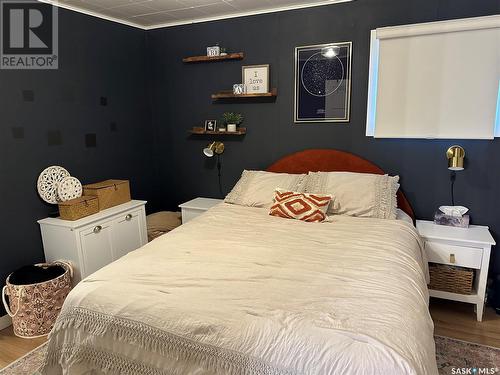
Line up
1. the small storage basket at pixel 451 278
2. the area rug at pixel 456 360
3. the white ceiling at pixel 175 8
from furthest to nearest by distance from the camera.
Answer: the white ceiling at pixel 175 8, the small storage basket at pixel 451 278, the area rug at pixel 456 360

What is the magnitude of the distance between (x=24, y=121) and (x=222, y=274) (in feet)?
6.56

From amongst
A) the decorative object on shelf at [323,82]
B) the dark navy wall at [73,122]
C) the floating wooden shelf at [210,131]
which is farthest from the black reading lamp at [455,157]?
the dark navy wall at [73,122]

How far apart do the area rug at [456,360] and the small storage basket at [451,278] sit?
0.41 m

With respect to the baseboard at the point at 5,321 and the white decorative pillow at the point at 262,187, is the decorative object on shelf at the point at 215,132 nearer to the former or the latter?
the white decorative pillow at the point at 262,187

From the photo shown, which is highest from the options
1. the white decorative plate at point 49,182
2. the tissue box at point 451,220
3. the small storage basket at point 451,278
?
the white decorative plate at point 49,182

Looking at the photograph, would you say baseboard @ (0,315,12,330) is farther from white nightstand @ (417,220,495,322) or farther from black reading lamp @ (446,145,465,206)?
black reading lamp @ (446,145,465,206)

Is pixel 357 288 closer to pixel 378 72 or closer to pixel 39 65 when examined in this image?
pixel 378 72

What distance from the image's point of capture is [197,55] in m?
3.50

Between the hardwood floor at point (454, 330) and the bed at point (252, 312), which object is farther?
the hardwood floor at point (454, 330)

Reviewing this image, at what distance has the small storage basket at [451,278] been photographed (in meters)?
2.48

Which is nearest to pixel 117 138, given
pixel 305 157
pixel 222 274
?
pixel 305 157

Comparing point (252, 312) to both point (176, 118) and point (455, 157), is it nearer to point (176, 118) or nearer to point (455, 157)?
point (455, 157)

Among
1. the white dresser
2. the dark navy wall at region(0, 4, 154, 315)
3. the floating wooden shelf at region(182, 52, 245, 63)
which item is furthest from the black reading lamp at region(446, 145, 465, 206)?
the dark navy wall at region(0, 4, 154, 315)

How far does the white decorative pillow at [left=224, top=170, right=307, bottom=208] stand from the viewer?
9.61 ft
